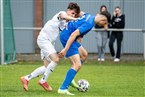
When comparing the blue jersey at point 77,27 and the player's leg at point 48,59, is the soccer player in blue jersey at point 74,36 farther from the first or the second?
the player's leg at point 48,59

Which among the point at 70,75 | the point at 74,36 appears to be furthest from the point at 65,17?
the point at 70,75

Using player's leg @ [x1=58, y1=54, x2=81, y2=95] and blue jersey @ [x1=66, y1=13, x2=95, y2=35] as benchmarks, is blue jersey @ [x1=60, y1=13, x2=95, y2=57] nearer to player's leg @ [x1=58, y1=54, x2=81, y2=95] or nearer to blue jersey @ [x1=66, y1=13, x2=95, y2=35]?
blue jersey @ [x1=66, y1=13, x2=95, y2=35]

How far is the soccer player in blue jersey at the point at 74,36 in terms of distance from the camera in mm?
11930

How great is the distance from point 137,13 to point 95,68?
6.89 meters

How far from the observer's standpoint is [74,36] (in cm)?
1189

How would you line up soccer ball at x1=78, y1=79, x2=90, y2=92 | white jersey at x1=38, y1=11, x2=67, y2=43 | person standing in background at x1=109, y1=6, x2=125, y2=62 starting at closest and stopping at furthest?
soccer ball at x1=78, y1=79, x2=90, y2=92
white jersey at x1=38, y1=11, x2=67, y2=43
person standing in background at x1=109, y1=6, x2=125, y2=62

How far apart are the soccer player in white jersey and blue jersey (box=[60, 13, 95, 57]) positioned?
0.17 meters

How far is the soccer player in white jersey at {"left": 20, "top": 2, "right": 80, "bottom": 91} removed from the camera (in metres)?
12.5

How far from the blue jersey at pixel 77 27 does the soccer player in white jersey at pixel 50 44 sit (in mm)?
174

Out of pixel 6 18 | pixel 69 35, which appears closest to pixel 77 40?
pixel 69 35

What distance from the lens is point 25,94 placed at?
12.0 meters

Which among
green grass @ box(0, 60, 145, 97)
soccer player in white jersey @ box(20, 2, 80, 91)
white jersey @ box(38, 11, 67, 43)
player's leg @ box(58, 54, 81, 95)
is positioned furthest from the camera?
white jersey @ box(38, 11, 67, 43)

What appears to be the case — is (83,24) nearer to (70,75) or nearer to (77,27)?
(77,27)

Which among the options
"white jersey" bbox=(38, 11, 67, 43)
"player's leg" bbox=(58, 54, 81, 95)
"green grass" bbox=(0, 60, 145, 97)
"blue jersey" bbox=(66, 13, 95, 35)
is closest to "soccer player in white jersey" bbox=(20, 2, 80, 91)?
"white jersey" bbox=(38, 11, 67, 43)
